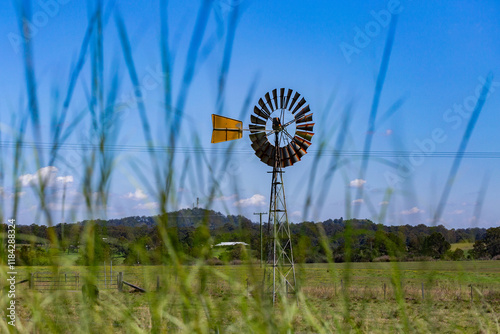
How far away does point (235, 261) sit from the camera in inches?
58.3

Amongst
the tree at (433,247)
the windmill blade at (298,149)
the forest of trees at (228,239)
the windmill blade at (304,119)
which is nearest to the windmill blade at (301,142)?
the windmill blade at (298,149)

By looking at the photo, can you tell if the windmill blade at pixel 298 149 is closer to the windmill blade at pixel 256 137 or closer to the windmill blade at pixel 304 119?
the windmill blade at pixel 304 119

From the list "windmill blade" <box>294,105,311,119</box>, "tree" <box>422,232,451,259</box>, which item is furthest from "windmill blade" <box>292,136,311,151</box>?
"tree" <box>422,232,451,259</box>

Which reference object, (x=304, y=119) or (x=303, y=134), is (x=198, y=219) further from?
(x=303, y=134)

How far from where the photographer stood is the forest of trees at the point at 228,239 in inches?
50.8

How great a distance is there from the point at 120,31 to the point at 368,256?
0.96 meters

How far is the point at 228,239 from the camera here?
1.40 metres

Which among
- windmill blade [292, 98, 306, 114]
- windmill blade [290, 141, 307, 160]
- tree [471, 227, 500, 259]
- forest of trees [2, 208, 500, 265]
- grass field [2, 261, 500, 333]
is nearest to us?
grass field [2, 261, 500, 333]

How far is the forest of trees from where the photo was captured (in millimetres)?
1290

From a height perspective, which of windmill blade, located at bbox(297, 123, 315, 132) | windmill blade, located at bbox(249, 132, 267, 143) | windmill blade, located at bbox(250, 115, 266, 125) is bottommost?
windmill blade, located at bbox(249, 132, 267, 143)

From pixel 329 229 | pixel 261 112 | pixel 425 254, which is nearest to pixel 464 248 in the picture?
pixel 425 254

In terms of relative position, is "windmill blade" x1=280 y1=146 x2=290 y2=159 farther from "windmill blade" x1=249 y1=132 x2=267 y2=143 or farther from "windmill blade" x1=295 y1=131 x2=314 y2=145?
"windmill blade" x1=249 y1=132 x2=267 y2=143

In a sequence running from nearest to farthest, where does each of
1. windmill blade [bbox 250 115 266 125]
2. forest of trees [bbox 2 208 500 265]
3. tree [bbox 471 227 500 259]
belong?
1. forest of trees [bbox 2 208 500 265]
2. tree [bbox 471 227 500 259]
3. windmill blade [bbox 250 115 266 125]

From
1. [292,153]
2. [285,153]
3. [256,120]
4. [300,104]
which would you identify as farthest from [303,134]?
[256,120]
